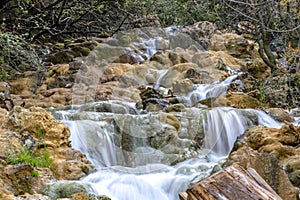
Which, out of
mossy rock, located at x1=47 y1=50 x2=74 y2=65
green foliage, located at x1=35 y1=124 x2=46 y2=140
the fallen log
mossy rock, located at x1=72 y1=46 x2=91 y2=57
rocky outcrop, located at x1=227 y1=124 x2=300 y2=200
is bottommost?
rocky outcrop, located at x1=227 y1=124 x2=300 y2=200

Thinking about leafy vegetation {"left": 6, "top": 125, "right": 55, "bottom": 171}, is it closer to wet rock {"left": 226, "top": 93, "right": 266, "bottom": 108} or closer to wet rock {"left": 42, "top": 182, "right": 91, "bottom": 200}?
wet rock {"left": 42, "top": 182, "right": 91, "bottom": 200}

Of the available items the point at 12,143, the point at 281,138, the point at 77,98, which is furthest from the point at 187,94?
the point at 12,143

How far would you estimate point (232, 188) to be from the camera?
2.14 meters

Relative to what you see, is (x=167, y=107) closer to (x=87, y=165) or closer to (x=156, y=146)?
(x=156, y=146)

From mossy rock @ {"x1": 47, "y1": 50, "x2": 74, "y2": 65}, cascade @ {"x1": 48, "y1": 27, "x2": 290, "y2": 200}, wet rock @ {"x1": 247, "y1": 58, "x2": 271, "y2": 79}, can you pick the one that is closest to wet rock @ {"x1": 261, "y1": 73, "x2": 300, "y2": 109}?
cascade @ {"x1": 48, "y1": 27, "x2": 290, "y2": 200}

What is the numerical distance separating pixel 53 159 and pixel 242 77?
8096mm

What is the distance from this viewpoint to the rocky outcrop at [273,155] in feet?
12.3

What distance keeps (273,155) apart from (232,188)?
80.6 inches

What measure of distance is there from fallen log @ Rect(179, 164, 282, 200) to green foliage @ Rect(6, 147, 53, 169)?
2.78 meters

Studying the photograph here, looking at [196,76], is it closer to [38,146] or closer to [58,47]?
[58,47]

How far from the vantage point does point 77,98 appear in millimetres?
9484

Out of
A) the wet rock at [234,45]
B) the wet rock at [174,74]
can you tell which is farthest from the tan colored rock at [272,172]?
the wet rock at [234,45]

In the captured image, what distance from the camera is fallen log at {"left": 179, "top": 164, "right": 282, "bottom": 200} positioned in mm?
2107

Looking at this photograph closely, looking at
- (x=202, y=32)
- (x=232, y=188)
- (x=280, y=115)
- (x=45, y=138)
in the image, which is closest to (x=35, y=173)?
(x=45, y=138)
